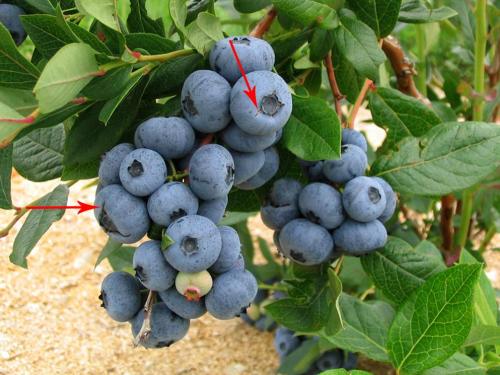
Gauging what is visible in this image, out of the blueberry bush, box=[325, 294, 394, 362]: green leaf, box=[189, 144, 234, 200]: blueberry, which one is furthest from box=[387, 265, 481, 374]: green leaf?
box=[189, 144, 234, 200]: blueberry

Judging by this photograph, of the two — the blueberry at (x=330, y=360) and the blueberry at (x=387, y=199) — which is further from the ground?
the blueberry at (x=387, y=199)

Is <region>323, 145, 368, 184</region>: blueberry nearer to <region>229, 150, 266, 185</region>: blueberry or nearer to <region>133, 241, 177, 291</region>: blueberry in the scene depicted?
<region>229, 150, 266, 185</region>: blueberry

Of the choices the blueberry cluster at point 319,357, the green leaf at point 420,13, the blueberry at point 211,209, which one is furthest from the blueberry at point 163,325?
the blueberry cluster at point 319,357

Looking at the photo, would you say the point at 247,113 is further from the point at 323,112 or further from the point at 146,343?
the point at 146,343

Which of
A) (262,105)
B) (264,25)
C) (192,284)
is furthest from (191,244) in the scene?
(264,25)

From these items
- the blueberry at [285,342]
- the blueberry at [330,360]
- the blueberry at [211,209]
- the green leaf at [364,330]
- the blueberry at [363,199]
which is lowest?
the blueberry at [285,342]

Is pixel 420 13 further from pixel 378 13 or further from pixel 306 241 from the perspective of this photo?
pixel 306 241

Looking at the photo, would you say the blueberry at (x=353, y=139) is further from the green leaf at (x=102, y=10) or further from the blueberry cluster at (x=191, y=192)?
the green leaf at (x=102, y=10)
